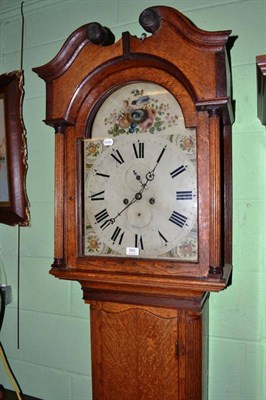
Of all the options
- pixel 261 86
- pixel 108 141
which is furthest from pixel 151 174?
pixel 261 86

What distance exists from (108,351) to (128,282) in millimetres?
255

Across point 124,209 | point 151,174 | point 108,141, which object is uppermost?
point 108,141

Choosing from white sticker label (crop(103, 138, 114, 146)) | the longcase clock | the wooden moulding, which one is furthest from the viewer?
white sticker label (crop(103, 138, 114, 146))

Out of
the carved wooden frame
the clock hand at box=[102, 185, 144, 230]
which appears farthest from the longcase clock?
the carved wooden frame

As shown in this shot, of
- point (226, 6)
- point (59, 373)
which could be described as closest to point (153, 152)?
point (226, 6)

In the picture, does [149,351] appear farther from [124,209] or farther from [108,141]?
[108,141]

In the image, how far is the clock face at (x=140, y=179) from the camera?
103cm

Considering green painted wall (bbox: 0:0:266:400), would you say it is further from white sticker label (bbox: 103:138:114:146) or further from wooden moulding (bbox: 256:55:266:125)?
white sticker label (bbox: 103:138:114:146)

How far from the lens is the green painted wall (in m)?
1.16

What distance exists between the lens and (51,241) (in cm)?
148

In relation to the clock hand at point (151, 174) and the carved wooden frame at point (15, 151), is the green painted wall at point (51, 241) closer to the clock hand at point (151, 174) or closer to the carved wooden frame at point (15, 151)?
the carved wooden frame at point (15, 151)

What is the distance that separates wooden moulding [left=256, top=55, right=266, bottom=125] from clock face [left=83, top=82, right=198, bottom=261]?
21 cm

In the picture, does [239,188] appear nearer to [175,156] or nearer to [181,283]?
[175,156]

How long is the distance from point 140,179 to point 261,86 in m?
0.42
